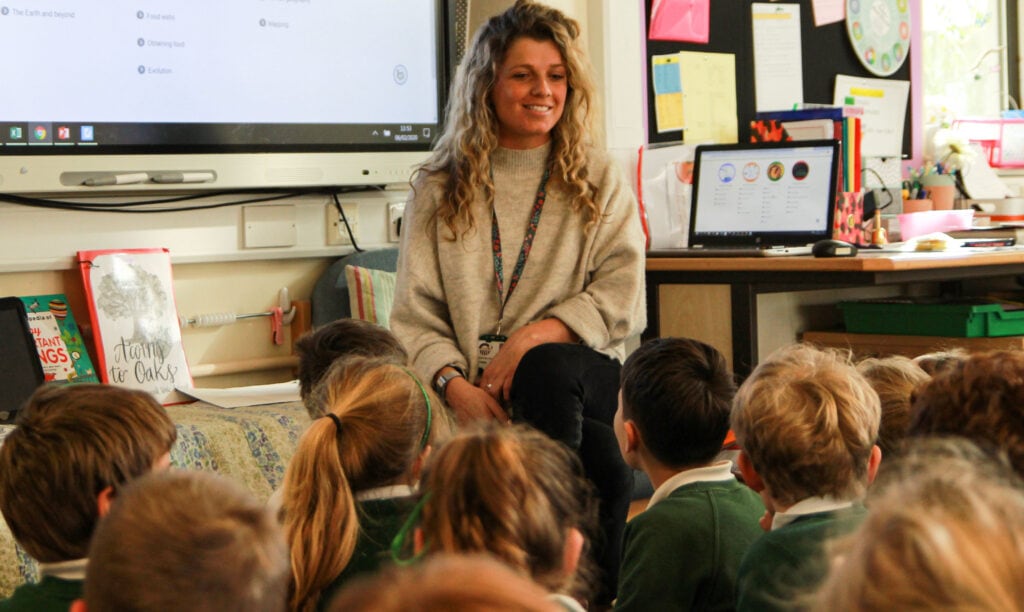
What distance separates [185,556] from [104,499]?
1.73 ft

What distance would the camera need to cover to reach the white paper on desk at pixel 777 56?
3.82 m

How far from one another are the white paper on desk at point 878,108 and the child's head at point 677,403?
264 cm

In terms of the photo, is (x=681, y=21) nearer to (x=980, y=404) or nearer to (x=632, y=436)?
(x=632, y=436)

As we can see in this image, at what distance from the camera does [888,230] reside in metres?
3.79

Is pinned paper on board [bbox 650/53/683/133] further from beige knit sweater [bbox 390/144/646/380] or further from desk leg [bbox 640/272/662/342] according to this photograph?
beige knit sweater [bbox 390/144/646/380]

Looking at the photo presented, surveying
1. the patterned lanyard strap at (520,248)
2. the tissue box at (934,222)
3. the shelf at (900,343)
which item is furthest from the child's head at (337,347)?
the tissue box at (934,222)

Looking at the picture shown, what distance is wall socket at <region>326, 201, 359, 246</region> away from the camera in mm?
2871

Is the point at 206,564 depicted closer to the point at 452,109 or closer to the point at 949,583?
the point at 949,583

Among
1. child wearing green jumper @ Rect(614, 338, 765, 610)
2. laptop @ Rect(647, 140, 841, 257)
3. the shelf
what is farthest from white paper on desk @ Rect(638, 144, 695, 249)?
child wearing green jumper @ Rect(614, 338, 765, 610)

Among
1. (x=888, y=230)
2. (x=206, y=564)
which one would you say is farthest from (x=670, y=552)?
(x=888, y=230)

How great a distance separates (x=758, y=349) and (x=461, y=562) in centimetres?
239

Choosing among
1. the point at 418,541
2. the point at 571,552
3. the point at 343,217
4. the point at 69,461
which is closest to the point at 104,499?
the point at 69,461

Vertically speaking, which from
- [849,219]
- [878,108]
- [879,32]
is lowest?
[849,219]

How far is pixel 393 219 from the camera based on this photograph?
2990 mm
